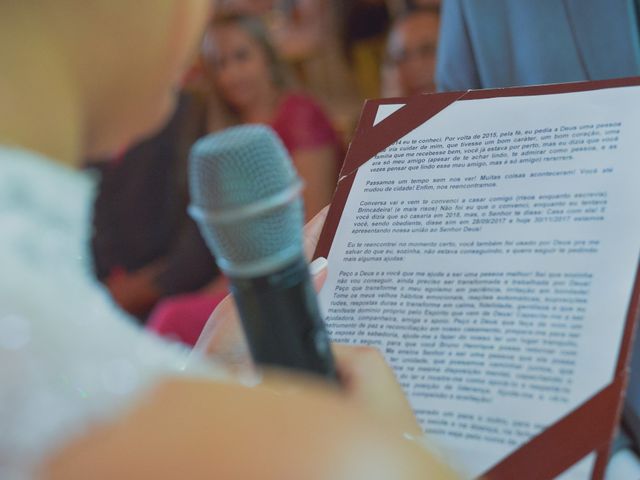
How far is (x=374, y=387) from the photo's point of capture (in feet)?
1.24

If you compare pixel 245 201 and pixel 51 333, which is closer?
pixel 51 333

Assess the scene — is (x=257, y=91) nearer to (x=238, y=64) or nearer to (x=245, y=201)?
(x=238, y=64)

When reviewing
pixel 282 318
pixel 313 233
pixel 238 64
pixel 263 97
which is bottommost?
pixel 263 97

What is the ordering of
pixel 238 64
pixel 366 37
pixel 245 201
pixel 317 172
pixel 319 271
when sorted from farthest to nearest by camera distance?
pixel 366 37, pixel 238 64, pixel 317 172, pixel 319 271, pixel 245 201

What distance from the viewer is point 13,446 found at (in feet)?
0.73

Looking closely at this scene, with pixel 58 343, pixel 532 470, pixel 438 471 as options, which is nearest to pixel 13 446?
pixel 58 343

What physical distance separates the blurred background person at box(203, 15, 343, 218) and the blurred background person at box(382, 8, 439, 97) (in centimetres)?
29

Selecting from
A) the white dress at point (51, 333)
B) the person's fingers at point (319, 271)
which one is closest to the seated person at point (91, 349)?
the white dress at point (51, 333)

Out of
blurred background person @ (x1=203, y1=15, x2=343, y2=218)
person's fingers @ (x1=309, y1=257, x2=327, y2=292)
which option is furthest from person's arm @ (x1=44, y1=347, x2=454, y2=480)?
blurred background person @ (x1=203, y1=15, x2=343, y2=218)

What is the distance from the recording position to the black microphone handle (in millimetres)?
348

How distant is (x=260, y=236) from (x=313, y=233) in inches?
15.6

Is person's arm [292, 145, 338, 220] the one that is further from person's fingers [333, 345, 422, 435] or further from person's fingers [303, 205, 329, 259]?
person's fingers [333, 345, 422, 435]

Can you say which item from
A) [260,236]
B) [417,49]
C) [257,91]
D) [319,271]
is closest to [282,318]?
[260,236]

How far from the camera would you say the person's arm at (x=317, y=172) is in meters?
2.05
